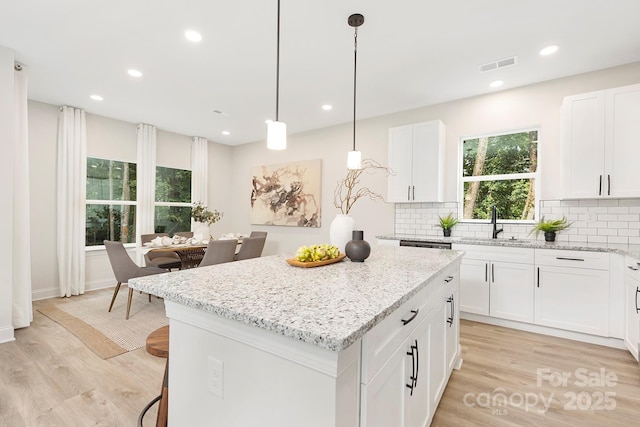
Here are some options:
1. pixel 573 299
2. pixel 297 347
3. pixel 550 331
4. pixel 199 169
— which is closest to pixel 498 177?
pixel 573 299

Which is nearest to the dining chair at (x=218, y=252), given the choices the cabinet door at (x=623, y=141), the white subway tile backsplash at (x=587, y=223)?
the white subway tile backsplash at (x=587, y=223)

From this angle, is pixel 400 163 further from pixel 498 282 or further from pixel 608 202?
pixel 608 202

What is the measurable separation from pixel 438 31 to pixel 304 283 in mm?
2453

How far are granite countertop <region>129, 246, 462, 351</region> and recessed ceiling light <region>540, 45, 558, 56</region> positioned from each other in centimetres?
241

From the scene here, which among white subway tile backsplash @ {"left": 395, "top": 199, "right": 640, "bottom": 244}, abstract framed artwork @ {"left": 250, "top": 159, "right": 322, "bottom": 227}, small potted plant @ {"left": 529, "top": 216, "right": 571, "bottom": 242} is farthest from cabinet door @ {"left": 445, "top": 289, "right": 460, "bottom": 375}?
abstract framed artwork @ {"left": 250, "top": 159, "right": 322, "bottom": 227}

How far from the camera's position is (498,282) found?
3268mm

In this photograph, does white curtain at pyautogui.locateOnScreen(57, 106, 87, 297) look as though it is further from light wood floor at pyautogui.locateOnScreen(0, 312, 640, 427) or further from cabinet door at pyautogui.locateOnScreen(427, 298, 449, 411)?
cabinet door at pyautogui.locateOnScreen(427, 298, 449, 411)

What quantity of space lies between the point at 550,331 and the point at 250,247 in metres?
3.54

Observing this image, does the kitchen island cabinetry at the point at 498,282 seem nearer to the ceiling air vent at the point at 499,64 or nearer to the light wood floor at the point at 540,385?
the light wood floor at the point at 540,385

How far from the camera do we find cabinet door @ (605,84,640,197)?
2.81m

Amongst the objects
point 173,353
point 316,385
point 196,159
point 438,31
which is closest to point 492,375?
point 316,385

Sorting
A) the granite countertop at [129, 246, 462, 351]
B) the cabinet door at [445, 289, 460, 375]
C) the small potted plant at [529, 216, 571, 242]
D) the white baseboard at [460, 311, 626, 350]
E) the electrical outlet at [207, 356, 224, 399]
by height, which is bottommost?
the white baseboard at [460, 311, 626, 350]

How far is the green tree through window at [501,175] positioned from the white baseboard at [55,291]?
5628 mm

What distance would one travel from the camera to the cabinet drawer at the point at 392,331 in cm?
94
